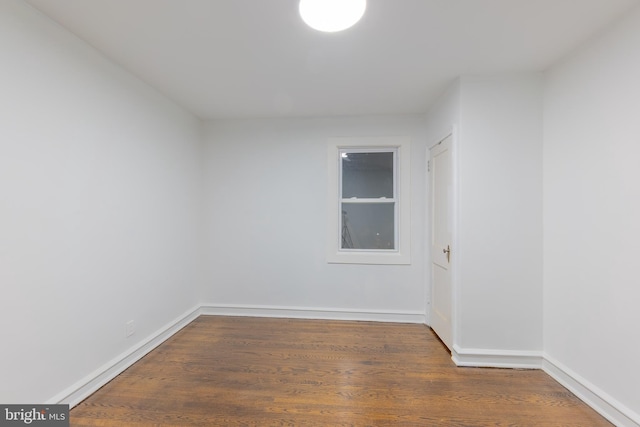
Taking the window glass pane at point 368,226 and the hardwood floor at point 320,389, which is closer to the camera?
the hardwood floor at point 320,389

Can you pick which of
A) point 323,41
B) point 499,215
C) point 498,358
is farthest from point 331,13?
point 498,358

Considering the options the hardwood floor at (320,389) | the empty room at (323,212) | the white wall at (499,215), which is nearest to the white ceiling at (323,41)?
the empty room at (323,212)

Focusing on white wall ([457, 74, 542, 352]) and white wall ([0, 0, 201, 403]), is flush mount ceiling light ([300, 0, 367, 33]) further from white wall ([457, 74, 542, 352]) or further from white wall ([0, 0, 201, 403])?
white wall ([0, 0, 201, 403])

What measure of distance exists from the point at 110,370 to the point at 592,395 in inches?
133

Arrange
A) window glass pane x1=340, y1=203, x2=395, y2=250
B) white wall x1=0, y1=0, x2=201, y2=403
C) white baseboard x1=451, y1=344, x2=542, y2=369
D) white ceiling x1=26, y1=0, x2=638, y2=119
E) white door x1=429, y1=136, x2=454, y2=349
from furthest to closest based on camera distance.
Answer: window glass pane x1=340, y1=203, x2=395, y2=250, white door x1=429, y1=136, x2=454, y2=349, white baseboard x1=451, y1=344, x2=542, y2=369, white ceiling x1=26, y1=0, x2=638, y2=119, white wall x1=0, y1=0, x2=201, y2=403

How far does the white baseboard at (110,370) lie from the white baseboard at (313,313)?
56 cm

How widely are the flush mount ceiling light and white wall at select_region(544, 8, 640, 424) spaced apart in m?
1.60

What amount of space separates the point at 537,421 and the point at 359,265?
77.4 inches

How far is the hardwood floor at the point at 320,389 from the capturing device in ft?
→ 5.68

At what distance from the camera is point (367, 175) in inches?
138

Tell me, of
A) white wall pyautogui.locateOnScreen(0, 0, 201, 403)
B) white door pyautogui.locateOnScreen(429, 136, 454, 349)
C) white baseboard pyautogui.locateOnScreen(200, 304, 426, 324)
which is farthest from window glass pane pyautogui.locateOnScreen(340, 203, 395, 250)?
white wall pyautogui.locateOnScreen(0, 0, 201, 403)

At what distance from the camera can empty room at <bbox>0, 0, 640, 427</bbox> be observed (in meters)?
1.63

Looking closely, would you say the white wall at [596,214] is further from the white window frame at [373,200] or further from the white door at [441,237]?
the white window frame at [373,200]

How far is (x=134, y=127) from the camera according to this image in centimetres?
239
